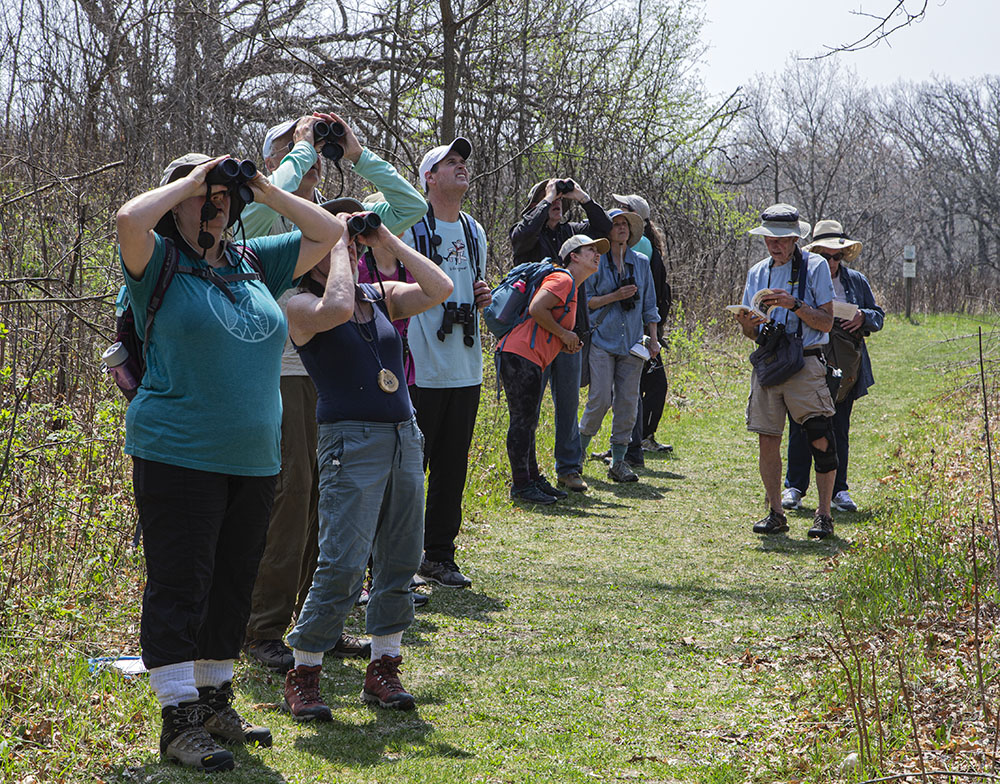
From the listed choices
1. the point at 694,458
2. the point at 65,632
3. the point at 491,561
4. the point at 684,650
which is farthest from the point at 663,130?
the point at 65,632

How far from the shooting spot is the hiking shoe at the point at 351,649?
4617 millimetres

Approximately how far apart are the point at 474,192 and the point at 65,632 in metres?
9.10

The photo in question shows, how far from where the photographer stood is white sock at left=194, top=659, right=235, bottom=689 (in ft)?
11.4

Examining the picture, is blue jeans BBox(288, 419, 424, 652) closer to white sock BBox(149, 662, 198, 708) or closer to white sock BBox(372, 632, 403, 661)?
white sock BBox(372, 632, 403, 661)

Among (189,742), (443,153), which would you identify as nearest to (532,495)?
(443,153)

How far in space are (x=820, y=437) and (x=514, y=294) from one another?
2.49 metres

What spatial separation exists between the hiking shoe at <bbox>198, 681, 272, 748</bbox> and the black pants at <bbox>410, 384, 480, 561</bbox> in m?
2.24

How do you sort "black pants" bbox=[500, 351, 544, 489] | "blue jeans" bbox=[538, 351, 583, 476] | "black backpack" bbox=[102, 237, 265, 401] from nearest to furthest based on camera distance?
"black backpack" bbox=[102, 237, 265, 401] → "black pants" bbox=[500, 351, 544, 489] → "blue jeans" bbox=[538, 351, 583, 476]

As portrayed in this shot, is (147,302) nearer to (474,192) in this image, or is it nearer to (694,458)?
(694,458)

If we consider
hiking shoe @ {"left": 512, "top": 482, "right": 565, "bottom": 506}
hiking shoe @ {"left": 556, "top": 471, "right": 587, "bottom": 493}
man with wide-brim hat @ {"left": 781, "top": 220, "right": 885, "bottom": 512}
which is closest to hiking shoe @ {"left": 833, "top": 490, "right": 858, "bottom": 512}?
man with wide-brim hat @ {"left": 781, "top": 220, "right": 885, "bottom": 512}

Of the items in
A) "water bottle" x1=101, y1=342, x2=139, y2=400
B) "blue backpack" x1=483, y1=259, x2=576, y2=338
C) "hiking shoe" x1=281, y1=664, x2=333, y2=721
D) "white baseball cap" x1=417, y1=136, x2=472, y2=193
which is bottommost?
"hiking shoe" x1=281, y1=664, x2=333, y2=721

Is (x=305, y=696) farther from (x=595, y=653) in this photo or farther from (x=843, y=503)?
(x=843, y=503)

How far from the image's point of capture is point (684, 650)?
484 cm

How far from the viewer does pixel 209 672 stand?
3465 mm
